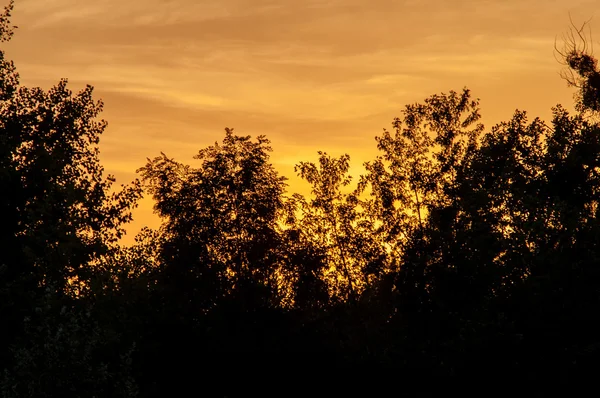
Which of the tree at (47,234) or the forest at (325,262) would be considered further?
the forest at (325,262)

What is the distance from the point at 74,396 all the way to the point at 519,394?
93.5 ft

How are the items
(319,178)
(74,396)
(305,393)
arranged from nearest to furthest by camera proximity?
(74,396) → (305,393) → (319,178)

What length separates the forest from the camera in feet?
Result: 148

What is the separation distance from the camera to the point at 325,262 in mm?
70750

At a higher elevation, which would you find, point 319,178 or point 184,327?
point 319,178

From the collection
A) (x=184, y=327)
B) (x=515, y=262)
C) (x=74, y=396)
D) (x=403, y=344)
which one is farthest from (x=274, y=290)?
(x=74, y=396)

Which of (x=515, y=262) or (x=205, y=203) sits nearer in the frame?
(x=515, y=262)

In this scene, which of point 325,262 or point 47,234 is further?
point 325,262

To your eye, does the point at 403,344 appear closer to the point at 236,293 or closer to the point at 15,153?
the point at 236,293

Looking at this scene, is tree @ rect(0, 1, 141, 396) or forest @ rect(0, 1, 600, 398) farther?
forest @ rect(0, 1, 600, 398)

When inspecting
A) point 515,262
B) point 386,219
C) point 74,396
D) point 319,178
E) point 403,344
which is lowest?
point 74,396

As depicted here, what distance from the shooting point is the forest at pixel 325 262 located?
45.0 m

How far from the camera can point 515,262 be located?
49156 millimetres

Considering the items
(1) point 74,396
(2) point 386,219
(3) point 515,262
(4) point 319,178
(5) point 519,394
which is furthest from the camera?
(4) point 319,178
